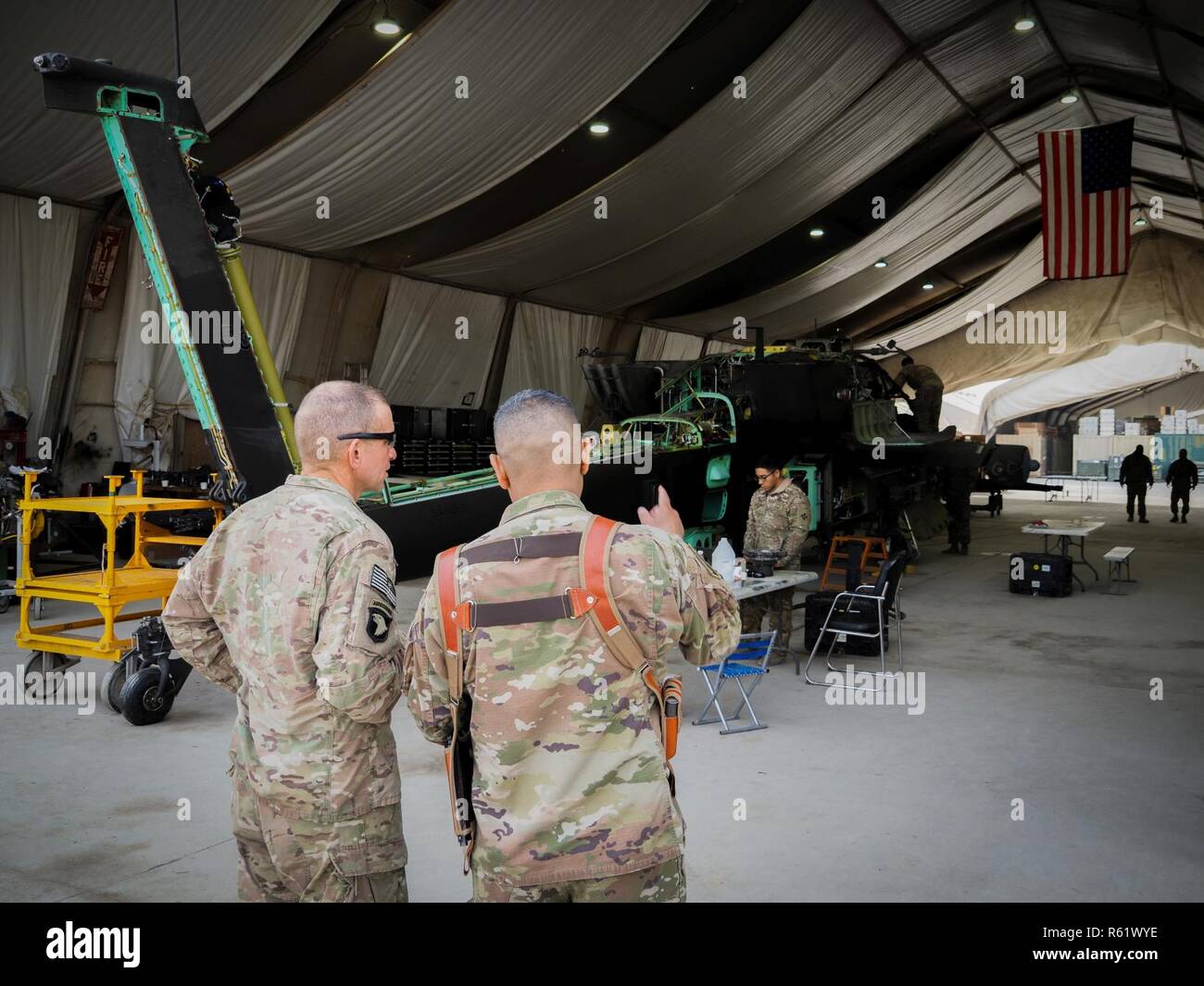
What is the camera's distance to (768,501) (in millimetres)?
7098

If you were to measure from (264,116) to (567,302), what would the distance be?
765 centimetres

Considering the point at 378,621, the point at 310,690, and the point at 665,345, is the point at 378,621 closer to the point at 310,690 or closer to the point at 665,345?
the point at 310,690

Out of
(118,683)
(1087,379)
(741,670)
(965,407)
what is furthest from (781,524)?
(965,407)

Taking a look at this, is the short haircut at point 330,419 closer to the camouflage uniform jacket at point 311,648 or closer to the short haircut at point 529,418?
the camouflage uniform jacket at point 311,648

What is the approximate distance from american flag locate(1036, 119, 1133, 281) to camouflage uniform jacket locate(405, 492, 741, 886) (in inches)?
541

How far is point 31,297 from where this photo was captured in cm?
1098

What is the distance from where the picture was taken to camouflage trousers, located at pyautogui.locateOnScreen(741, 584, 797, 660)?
6738 millimetres

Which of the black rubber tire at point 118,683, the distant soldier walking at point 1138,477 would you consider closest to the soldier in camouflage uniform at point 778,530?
the black rubber tire at point 118,683

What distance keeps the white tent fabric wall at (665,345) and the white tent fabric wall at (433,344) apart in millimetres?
5031

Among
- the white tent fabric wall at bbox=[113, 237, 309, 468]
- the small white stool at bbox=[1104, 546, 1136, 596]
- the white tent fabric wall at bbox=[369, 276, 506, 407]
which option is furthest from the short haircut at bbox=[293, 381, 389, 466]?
the white tent fabric wall at bbox=[369, 276, 506, 407]

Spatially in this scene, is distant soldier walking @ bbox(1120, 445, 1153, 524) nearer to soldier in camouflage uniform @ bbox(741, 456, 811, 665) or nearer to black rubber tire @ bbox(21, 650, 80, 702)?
soldier in camouflage uniform @ bbox(741, 456, 811, 665)

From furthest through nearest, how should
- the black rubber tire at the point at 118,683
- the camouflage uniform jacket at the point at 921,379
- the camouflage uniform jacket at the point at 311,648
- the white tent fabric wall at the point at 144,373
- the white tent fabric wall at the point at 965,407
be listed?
1. the white tent fabric wall at the point at 965,407
2. the camouflage uniform jacket at the point at 921,379
3. the white tent fabric wall at the point at 144,373
4. the black rubber tire at the point at 118,683
5. the camouflage uniform jacket at the point at 311,648

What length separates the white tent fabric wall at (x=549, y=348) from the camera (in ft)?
56.8
